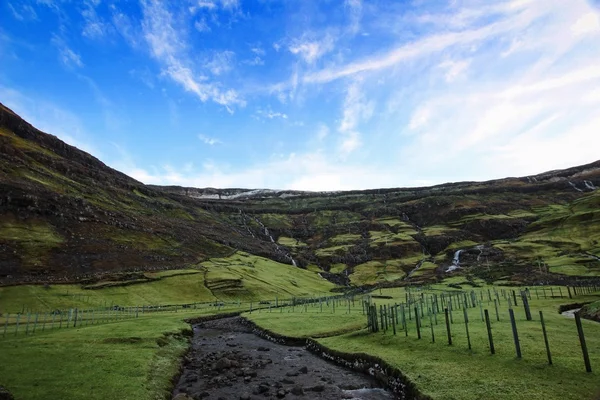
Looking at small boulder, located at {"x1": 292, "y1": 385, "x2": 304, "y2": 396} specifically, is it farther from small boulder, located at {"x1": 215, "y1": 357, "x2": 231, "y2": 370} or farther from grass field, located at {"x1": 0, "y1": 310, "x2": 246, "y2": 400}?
small boulder, located at {"x1": 215, "y1": 357, "x2": 231, "y2": 370}

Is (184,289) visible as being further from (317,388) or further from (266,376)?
(317,388)

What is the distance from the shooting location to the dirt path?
27172mm

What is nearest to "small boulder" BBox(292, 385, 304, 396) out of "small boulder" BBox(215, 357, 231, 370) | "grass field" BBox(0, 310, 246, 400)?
"grass field" BBox(0, 310, 246, 400)

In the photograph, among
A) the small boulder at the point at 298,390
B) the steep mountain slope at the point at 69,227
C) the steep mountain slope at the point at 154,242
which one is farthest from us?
the steep mountain slope at the point at 154,242

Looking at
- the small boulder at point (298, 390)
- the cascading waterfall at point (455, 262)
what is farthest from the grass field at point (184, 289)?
the small boulder at point (298, 390)

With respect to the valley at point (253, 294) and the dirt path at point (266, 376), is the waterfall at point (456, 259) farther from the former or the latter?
the dirt path at point (266, 376)

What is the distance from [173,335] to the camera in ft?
152

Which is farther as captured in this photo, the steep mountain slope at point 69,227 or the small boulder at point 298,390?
the steep mountain slope at point 69,227

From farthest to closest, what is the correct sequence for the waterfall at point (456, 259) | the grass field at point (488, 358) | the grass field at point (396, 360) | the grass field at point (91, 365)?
the waterfall at point (456, 259) → the grass field at point (91, 365) → the grass field at point (396, 360) → the grass field at point (488, 358)

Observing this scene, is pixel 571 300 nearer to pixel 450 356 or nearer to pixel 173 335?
pixel 450 356

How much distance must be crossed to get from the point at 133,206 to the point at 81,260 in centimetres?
8681

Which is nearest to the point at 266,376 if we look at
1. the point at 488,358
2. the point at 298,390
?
the point at 298,390

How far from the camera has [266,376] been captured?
32.2 metres

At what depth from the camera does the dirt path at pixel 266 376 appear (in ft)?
89.1
